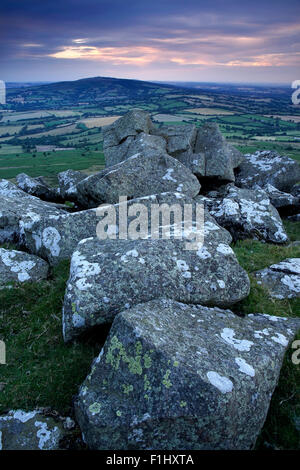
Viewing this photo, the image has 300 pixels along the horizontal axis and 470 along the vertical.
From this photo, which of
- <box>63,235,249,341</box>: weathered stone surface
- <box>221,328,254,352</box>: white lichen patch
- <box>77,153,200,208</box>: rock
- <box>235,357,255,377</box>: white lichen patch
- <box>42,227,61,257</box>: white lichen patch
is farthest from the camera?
<box>77,153,200,208</box>: rock

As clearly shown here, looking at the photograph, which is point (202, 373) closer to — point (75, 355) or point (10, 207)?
point (75, 355)

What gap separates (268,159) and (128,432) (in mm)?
25310

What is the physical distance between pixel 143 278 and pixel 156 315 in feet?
4.17

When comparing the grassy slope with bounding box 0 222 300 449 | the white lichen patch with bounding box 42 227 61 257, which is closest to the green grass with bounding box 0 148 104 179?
the white lichen patch with bounding box 42 227 61 257

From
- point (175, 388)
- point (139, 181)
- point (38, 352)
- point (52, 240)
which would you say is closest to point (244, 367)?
point (175, 388)

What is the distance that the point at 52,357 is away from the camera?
7.55 m

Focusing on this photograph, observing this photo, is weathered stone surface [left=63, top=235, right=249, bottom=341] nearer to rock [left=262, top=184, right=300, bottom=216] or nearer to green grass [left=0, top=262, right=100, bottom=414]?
green grass [left=0, top=262, right=100, bottom=414]

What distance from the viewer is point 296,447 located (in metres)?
5.50

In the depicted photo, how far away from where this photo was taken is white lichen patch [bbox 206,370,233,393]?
540 centimetres

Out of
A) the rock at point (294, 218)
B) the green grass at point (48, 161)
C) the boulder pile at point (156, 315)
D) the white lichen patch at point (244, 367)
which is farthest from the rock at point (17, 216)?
the green grass at point (48, 161)

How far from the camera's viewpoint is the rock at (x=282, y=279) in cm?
1020

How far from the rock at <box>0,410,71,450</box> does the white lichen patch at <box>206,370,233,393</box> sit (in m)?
2.96

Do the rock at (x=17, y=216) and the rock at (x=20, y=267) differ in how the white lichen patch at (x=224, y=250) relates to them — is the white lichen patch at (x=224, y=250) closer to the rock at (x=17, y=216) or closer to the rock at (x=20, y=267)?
the rock at (x=20, y=267)

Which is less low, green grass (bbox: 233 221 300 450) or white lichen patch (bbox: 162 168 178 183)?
white lichen patch (bbox: 162 168 178 183)
